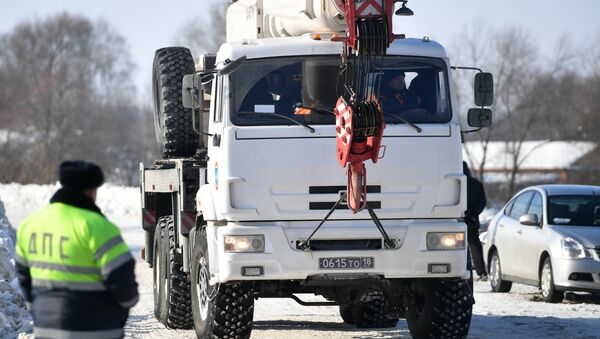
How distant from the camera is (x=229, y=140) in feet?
35.0

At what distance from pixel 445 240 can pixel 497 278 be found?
26.0 feet

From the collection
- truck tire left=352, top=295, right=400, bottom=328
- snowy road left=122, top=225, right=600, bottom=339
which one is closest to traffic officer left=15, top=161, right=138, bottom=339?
snowy road left=122, top=225, right=600, bottom=339

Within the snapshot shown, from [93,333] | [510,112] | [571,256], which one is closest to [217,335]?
[93,333]

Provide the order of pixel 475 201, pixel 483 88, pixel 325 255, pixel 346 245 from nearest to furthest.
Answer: pixel 325 255 → pixel 346 245 → pixel 483 88 → pixel 475 201

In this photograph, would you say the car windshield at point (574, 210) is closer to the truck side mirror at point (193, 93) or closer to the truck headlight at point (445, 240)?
the truck headlight at point (445, 240)

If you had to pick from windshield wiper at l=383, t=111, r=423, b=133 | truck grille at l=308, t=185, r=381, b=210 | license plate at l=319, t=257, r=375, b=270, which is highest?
windshield wiper at l=383, t=111, r=423, b=133

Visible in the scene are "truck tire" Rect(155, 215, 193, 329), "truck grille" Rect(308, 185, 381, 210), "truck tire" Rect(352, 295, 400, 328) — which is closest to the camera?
"truck grille" Rect(308, 185, 381, 210)

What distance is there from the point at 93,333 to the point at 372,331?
6859 mm

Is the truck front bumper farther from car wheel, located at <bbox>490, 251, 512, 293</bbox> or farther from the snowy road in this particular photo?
car wheel, located at <bbox>490, 251, 512, 293</bbox>

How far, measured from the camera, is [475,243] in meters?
15.0

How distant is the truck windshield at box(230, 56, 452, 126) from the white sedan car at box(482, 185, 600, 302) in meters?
5.58

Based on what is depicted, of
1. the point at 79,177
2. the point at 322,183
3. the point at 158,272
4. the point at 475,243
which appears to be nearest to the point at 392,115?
the point at 322,183

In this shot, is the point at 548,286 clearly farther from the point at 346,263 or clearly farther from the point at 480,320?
the point at 346,263

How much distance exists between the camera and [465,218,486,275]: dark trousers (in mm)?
14695
